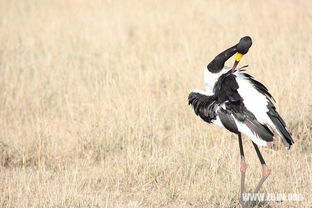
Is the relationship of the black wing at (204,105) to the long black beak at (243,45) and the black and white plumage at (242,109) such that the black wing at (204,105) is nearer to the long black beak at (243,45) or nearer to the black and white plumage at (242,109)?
the black and white plumage at (242,109)

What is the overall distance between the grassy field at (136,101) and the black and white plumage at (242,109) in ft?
2.41

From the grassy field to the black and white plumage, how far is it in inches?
28.9

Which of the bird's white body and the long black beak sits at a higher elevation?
the long black beak

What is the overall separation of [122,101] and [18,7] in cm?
627

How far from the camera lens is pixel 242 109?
552 centimetres

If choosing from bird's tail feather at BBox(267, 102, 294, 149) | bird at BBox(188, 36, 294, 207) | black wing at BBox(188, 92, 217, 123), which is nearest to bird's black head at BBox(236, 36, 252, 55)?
bird at BBox(188, 36, 294, 207)

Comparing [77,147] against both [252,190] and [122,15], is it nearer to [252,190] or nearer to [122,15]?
[252,190]

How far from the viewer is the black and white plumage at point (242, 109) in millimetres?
5387

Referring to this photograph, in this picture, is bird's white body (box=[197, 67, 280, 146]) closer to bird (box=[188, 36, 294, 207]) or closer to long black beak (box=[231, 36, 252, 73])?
bird (box=[188, 36, 294, 207])

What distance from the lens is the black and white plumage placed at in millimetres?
5387

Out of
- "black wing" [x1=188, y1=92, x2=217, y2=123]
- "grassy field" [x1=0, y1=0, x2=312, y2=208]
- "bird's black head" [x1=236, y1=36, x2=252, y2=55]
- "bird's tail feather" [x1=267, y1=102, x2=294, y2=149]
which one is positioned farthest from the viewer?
"bird's black head" [x1=236, y1=36, x2=252, y2=55]

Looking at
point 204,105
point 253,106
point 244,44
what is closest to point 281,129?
point 253,106

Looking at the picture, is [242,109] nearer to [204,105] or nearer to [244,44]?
[204,105]

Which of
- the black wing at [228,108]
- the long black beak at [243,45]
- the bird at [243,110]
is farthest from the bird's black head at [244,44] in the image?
the black wing at [228,108]
